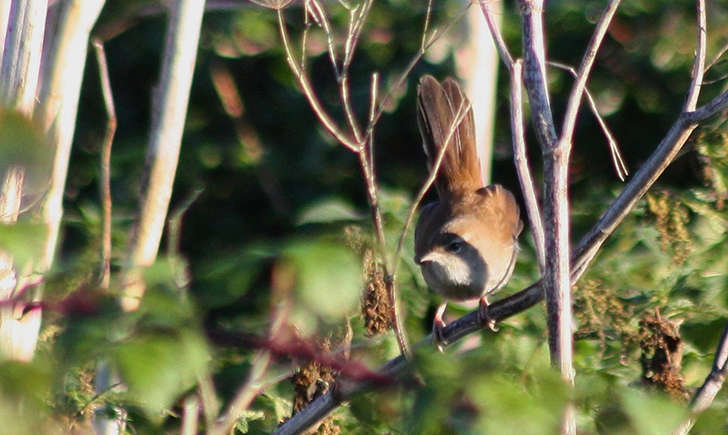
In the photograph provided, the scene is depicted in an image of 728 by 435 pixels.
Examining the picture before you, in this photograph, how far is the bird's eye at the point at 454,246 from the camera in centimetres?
365

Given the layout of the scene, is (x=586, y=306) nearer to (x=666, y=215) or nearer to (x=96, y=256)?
(x=666, y=215)

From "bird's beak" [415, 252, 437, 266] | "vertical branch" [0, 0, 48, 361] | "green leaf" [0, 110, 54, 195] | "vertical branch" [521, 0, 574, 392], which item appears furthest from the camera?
"bird's beak" [415, 252, 437, 266]

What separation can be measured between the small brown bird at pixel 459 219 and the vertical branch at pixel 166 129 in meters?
0.84

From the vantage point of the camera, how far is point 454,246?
3.70 m

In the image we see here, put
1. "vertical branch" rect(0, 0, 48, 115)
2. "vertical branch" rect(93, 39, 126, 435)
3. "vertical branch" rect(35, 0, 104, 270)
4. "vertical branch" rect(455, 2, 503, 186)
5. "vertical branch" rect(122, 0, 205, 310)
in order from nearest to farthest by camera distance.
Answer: "vertical branch" rect(93, 39, 126, 435)
"vertical branch" rect(0, 0, 48, 115)
"vertical branch" rect(35, 0, 104, 270)
"vertical branch" rect(122, 0, 205, 310)
"vertical branch" rect(455, 2, 503, 186)

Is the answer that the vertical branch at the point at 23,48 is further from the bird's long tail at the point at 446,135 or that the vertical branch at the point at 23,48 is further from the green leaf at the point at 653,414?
the green leaf at the point at 653,414

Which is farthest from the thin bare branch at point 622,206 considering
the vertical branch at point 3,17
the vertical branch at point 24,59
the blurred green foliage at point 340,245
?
the vertical branch at point 3,17

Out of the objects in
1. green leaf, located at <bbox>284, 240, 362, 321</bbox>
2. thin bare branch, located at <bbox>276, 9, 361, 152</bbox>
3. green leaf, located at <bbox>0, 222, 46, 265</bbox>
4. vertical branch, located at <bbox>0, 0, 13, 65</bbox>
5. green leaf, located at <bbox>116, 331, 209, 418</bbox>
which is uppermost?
vertical branch, located at <bbox>0, 0, 13, 65</bbox>

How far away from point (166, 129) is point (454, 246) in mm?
1319

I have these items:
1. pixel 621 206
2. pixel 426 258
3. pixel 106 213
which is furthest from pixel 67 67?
pixel 621 206

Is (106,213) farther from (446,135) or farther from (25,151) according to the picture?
(446,135)

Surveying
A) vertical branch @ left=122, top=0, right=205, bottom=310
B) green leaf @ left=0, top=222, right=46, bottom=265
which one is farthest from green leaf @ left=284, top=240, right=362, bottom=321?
vertical branch @ left=122, top=0, right=205, bottom=310

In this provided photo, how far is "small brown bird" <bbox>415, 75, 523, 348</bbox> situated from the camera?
3.41 meters

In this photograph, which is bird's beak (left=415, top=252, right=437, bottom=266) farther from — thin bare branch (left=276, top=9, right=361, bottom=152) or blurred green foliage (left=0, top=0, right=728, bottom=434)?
thin bare branch (left=276, top=9, right=361, bottom=152)
